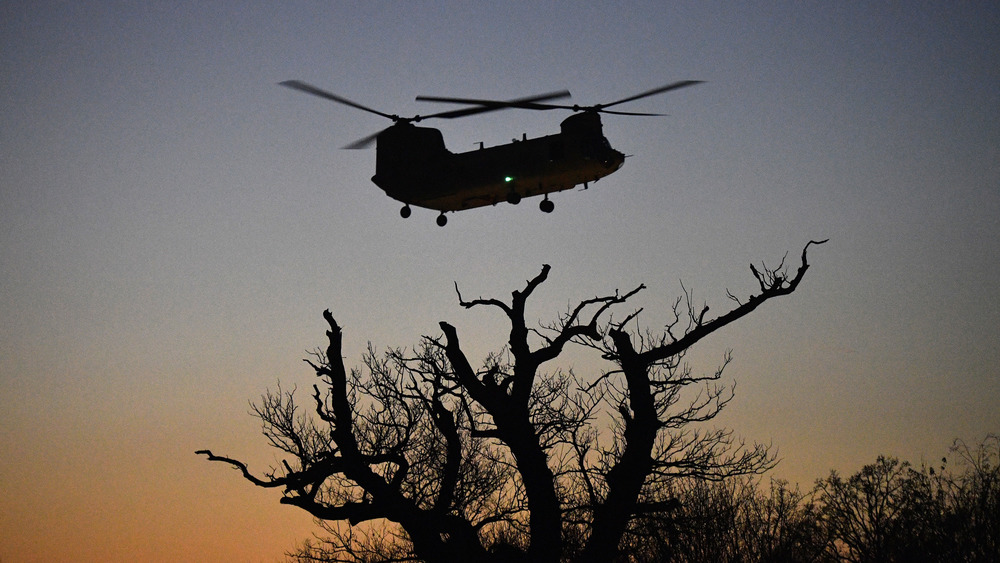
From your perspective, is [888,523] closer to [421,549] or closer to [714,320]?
[714,320]

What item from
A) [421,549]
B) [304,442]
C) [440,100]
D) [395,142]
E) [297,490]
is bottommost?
[421,549]

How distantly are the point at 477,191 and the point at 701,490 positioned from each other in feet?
33.2

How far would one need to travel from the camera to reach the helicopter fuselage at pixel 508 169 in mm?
23641

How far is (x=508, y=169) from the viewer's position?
939 inches

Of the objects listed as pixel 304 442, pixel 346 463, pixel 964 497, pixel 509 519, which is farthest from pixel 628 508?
pixel 964 497

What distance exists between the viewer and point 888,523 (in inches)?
771

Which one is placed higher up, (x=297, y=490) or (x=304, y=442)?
(x=304, y=442)

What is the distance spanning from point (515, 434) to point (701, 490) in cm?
784

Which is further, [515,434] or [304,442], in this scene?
[304,442]

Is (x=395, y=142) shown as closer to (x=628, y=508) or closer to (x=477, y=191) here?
(x=477, y=191)

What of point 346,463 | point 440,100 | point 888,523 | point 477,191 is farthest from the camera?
point 477,191

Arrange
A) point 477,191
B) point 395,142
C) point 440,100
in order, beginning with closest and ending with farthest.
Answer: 1. point 440,100
2. point 477,191
3. point 395,142

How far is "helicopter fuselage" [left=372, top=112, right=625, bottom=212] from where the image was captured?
23.6 metres

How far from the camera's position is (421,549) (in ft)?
47.0
